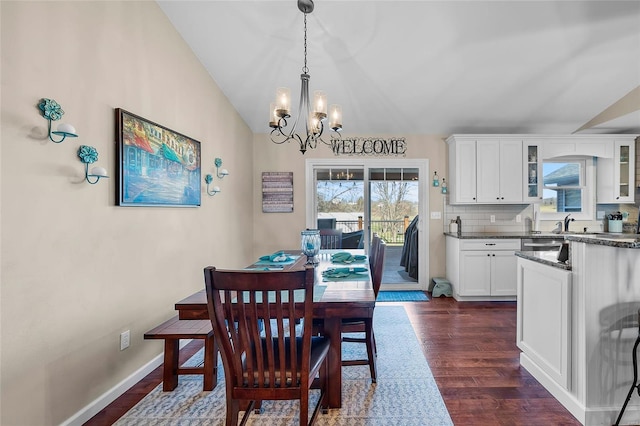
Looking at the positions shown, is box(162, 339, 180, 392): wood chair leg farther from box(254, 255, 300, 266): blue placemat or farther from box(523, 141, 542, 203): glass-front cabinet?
box(523, 141, 542, 203): glass-front cabinet

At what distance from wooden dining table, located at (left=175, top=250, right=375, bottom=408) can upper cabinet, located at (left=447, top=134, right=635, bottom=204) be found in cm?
282

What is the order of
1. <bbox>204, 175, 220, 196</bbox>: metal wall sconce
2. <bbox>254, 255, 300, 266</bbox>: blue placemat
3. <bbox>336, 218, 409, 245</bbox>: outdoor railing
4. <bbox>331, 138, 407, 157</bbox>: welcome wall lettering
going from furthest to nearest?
<bbox>336, 218, 409, 245</bbox>: outdoor railing
<bbox>331, 138, 407, 157</bbox>: welcome wall lettering
<bbox>204, 175, 220, 196</bbox>: metal wall sconce
<bbox>254, 255, 300, 266</bbox>: blue placemat

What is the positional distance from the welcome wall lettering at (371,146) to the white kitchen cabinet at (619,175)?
2709 mm

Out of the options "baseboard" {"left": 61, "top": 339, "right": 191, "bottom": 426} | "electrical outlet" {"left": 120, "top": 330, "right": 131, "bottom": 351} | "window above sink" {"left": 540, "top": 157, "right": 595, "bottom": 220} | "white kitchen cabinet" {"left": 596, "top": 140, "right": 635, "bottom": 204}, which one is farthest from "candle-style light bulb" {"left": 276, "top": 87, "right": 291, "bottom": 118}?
"white kitchen cabinet" {"left": 596, "top": 140, "right": 635, "bottom": 204}

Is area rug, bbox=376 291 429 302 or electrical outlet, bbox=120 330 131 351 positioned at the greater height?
electrical outlet, bbox=120 330 131 351

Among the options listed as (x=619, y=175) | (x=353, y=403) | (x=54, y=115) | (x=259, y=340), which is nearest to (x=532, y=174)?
(x=619, y=175)

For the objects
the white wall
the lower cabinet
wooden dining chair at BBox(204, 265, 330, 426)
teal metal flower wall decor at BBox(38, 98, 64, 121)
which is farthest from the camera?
the lower cabinet

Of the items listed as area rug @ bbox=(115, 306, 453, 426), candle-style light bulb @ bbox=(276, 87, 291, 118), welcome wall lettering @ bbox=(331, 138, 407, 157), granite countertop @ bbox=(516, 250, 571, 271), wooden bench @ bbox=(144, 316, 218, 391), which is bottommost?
area rug @ bbox=(115, 306, 453, 426)

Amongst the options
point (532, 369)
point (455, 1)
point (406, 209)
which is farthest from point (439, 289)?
point (455, 1)

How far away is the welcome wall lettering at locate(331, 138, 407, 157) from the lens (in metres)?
4.55

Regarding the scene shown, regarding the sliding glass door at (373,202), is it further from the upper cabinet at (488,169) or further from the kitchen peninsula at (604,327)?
the kitchen peninsula at (604,327)

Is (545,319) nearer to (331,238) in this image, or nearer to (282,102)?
(331,238)

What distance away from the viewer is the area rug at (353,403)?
1826mm

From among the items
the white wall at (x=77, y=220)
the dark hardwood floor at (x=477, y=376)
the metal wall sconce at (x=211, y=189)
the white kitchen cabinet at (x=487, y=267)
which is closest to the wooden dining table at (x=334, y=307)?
the white wall at (x=77, y=220)
